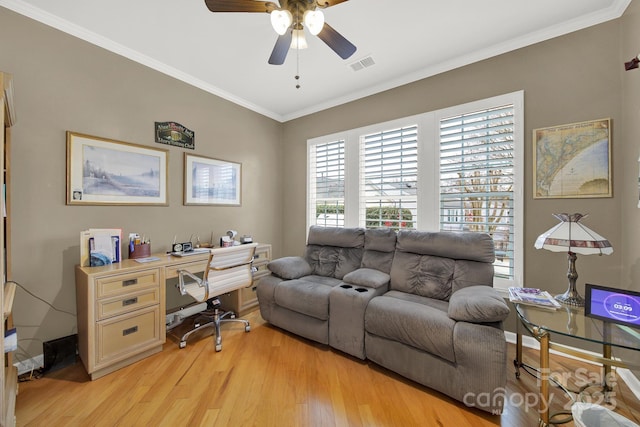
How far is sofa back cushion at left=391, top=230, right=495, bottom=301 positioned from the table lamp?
482 mm

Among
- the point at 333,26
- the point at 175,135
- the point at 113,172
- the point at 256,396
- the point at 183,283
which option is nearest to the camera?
the point at 256,396

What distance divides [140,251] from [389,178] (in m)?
2.86

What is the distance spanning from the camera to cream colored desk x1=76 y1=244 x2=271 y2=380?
1.88 m

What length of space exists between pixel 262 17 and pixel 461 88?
2081 millimetres

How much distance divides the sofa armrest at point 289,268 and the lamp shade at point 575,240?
2135mm

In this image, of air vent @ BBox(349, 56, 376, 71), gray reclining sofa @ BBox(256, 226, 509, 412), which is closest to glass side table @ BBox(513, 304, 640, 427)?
gray reclining sofa @ BBox(256, 226, 509, 412)

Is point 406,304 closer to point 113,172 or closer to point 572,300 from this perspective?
point 572,300

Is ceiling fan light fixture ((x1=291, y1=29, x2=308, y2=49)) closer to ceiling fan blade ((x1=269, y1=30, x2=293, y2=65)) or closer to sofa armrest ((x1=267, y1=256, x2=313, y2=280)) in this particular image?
ceiling fan blade ((x1=269, y1=30, x2=293, y2=65))

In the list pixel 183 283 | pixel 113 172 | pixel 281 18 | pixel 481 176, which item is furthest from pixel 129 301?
pixel 481 176

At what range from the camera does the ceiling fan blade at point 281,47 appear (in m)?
1.76

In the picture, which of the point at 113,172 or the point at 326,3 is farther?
the point at 113,172

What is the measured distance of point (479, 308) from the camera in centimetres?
162

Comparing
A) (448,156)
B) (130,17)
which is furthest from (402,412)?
(130,17)

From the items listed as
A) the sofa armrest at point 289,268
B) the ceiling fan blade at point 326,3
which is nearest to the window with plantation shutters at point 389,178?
the sofa armrest at point 289,268
